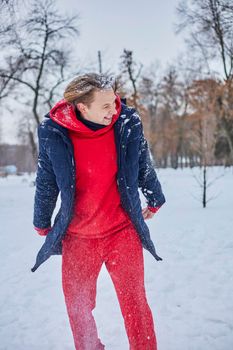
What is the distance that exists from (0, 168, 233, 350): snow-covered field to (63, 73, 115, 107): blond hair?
1955 millimetres

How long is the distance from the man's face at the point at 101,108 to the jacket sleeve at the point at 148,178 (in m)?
0.23

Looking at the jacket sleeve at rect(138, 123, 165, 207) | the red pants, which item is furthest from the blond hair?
the red pants

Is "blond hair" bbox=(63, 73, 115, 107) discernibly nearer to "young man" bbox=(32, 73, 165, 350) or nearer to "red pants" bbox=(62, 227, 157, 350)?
"young man" bbox=(32, 73, 165, 350)

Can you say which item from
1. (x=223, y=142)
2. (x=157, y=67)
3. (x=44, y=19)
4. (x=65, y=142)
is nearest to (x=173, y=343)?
(x=65, y=142)

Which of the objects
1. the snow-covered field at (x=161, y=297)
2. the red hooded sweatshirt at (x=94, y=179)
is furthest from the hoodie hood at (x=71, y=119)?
the snow-covered field at (x=161, y=297)

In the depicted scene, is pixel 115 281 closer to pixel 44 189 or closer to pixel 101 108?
pixel 44 189

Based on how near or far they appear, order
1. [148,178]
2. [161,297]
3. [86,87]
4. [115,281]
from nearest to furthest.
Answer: [86,87]
[115,281]
[148,178]
[161,297]

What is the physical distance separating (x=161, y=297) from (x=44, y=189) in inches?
92.1

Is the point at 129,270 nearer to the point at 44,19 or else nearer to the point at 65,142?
the point at 65,142

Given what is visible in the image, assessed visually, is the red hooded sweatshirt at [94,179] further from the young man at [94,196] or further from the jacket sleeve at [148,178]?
the jacket sleeve at [148,178]

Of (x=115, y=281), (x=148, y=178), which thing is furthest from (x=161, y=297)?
(x=148, y=178)

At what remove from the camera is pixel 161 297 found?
367 centimetres

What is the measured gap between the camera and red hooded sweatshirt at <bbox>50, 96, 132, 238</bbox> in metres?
1.76

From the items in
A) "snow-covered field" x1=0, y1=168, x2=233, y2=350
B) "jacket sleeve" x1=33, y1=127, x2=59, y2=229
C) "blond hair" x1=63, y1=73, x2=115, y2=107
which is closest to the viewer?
"blond hair" x1=63, y1=73, x2=115, y2=107
